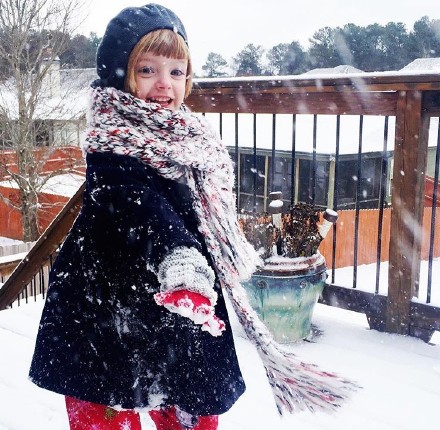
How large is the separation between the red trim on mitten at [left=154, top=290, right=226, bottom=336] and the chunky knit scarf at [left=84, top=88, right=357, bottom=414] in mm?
330

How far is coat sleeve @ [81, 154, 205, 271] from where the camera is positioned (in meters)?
1.27

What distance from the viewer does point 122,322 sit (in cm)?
136

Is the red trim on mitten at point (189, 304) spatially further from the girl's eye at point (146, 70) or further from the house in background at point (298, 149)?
the house in background at point (298, 149)

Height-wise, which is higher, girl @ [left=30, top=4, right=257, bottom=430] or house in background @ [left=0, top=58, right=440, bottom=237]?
girl @ [left=30, top=4, right=257, bottom=430]

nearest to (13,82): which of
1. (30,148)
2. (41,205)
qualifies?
(30,148)

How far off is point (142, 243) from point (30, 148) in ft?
53.1

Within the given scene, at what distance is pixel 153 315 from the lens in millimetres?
1335

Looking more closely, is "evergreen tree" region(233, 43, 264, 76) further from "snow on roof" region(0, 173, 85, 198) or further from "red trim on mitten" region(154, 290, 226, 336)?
"red trim on mitten" region(154, 290, 226, 336)

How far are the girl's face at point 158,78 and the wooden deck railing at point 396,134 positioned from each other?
4.82 feet

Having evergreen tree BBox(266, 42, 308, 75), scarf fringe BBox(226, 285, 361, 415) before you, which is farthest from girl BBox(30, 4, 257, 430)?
evergreen tree BBox(266, 42, 308, 75)

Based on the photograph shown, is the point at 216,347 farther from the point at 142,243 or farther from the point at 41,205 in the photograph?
the point at 41,205

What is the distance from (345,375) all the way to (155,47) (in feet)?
5.67

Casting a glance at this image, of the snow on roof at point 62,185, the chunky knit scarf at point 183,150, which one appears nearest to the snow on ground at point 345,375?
the chunky knit scarf at point 183,150

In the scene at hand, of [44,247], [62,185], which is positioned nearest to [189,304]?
[44,247]
